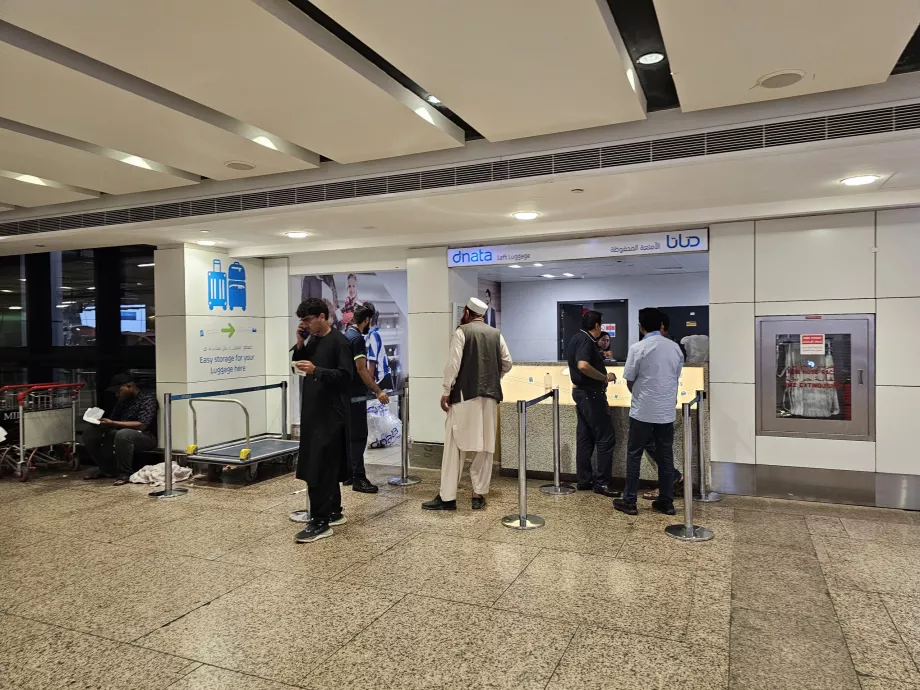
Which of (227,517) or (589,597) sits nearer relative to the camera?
(589,597)

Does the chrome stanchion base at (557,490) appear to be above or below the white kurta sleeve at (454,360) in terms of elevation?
below

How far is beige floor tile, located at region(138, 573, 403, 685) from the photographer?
2.88m

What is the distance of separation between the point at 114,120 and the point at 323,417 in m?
Answer: 2.28

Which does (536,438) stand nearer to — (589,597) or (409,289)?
(409,289)

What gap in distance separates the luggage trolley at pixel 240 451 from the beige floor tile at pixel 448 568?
257 cm

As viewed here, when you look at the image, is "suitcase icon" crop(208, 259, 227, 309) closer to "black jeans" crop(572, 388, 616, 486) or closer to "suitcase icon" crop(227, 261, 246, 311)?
"suitcase icon" crop(227, 261, 246, 311)

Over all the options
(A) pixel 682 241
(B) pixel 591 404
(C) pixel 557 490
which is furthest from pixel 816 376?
(C) pixel 557 490

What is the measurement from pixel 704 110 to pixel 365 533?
3699mm

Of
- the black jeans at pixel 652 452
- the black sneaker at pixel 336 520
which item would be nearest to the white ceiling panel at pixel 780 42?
the black jeans at pixel 652 452

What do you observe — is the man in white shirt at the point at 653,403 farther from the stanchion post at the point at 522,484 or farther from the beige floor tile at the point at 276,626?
the beige floor tile at the point at 276,626

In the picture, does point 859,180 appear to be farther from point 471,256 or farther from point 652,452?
point 471,256

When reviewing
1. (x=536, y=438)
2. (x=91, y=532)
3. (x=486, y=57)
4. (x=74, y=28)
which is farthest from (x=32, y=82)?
(x=536, y=438)

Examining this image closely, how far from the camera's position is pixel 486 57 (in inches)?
123

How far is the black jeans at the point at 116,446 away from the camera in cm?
659
